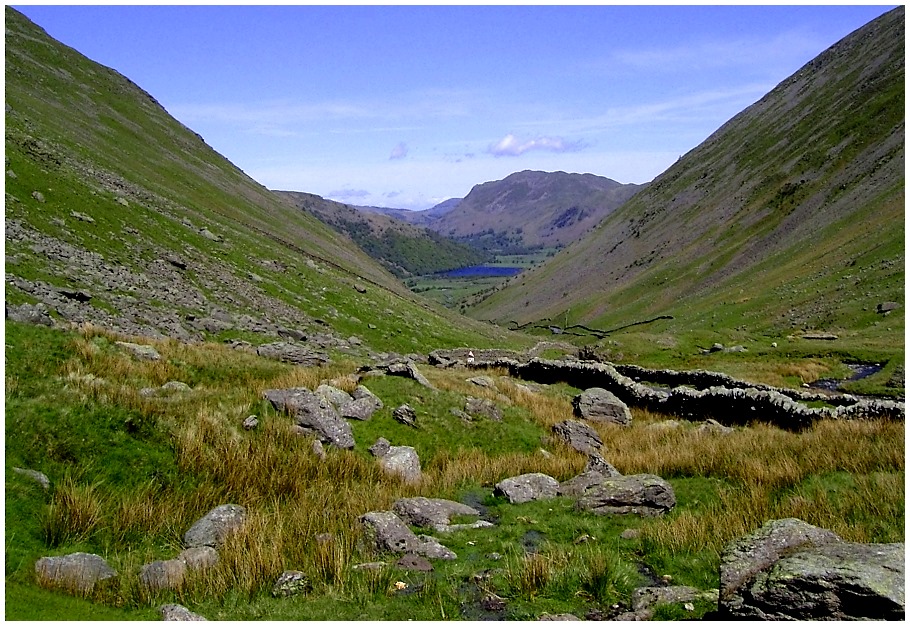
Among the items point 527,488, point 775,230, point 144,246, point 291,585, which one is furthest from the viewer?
point 775,230

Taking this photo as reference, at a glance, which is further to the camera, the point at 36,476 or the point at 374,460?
the point at 374,460

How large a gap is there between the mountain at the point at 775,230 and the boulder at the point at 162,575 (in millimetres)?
51145

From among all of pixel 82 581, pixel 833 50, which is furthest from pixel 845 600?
pixel 833 50

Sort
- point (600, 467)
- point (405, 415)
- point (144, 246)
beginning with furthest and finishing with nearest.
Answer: point (144, 246) → point (405, 415) → point (600, 467)

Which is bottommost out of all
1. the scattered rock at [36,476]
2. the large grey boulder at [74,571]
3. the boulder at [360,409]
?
the large grey boulder at [74,571]

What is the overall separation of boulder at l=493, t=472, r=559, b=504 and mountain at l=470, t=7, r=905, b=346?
1674 inches

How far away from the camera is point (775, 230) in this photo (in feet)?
331

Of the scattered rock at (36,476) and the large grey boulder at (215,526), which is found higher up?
the scattered rock at (36,476)

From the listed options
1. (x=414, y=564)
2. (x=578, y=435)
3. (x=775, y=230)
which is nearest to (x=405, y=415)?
(x=578, y=435)

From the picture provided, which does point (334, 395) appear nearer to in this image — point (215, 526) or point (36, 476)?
point (215, 526)

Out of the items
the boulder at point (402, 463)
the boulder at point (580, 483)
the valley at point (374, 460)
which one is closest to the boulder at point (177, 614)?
the valley at point (374, 460)

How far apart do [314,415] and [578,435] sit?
909 centimetres

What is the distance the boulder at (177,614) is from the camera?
7.63 m

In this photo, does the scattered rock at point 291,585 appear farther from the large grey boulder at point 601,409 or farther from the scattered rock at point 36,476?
the large grey boulder at point 601,409
